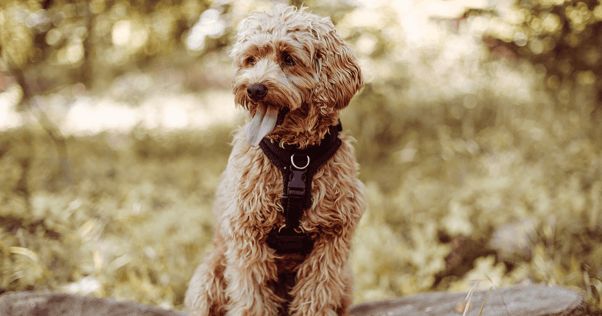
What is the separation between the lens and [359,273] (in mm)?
4270

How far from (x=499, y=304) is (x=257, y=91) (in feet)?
7.52

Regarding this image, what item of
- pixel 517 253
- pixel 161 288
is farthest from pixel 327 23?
pixel 517 253

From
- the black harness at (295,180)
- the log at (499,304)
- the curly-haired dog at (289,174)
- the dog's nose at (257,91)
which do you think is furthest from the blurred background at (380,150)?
the dog's nose at (257,91)

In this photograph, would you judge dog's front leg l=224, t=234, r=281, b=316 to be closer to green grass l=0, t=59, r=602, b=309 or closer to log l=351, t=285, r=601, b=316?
log l=351, t=285, r=601, b=316

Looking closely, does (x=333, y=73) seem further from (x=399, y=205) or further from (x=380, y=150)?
(x=380, y=150)

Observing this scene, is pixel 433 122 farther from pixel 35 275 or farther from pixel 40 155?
pixel 40 155

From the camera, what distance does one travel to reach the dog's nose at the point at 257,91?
1941mm

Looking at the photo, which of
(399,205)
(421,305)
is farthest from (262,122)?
(399,205)

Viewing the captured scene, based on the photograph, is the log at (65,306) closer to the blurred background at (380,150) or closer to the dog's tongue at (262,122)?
the blurred background at (380,150)

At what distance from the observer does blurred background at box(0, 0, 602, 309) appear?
380 centimetres

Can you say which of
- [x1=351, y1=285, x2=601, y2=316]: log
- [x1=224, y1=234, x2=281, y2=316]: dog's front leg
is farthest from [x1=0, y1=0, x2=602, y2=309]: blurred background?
[x1=224, y1=234, x2=281, y2=316]: dog's front leg

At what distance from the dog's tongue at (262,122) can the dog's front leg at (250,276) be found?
68 cm

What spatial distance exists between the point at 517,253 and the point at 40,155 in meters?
7.41

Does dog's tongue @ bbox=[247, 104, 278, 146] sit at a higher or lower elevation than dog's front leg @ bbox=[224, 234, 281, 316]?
higher
